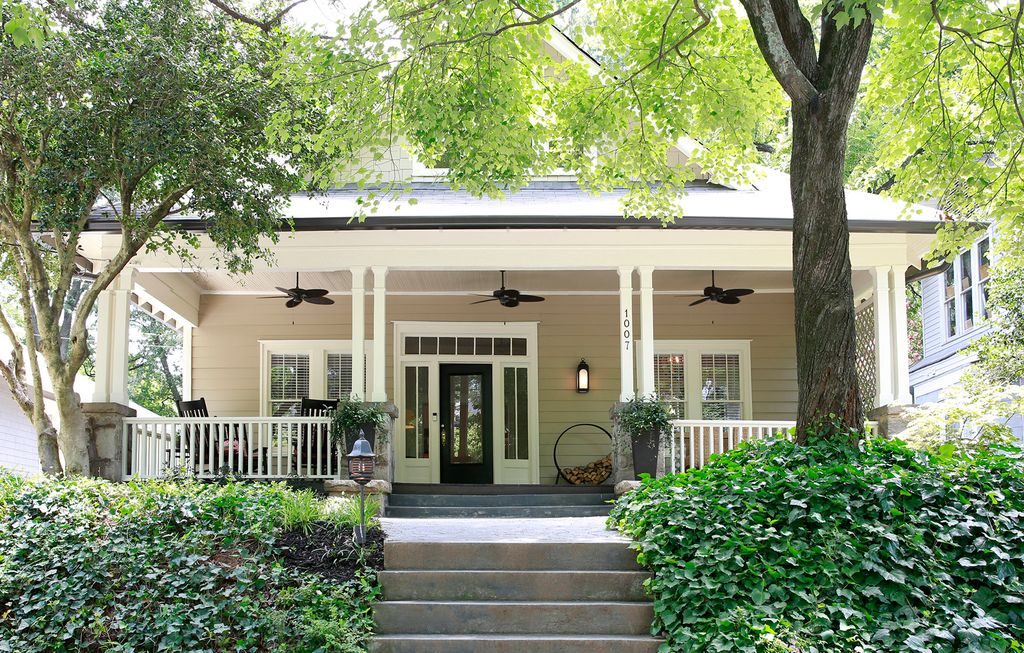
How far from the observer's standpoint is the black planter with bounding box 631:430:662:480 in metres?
10.3

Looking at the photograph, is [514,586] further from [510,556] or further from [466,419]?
[466,419]

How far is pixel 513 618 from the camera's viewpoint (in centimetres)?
677

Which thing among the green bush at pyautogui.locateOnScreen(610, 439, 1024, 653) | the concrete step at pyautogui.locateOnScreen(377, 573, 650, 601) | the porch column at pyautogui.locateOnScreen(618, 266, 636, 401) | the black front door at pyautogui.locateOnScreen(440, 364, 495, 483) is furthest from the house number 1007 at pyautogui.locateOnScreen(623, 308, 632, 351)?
the concrete step at pyautogui.locateOnScreen(377, 573, 650, 601)

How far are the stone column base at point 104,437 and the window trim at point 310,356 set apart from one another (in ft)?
11.2

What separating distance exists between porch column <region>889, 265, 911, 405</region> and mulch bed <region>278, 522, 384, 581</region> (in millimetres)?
6315

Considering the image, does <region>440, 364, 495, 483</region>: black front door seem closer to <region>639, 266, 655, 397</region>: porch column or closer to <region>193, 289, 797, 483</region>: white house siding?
<region>193, 289, 797, 483</region>: white house siding

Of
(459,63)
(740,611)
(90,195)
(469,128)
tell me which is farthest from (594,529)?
(90,195)

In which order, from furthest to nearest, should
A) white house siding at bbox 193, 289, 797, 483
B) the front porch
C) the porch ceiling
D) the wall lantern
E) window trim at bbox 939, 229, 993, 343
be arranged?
window trim at bbox 939, 229, 993, 343
white house siding at bbox 193, 289, 797, 483
the wall lantern
the front porch
the porch ceiling

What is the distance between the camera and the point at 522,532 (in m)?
8.29

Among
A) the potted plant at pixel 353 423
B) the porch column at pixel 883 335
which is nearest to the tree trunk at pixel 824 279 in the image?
the porch column at pixel 883 335

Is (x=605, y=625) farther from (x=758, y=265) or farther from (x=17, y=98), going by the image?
(x=17, y=98)

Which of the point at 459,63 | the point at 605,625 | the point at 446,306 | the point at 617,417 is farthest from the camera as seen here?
the point at 446,306

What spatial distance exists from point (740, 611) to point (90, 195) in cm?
677

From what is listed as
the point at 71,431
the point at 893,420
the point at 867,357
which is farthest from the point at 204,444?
the point at 867,357
